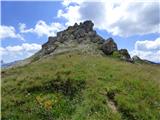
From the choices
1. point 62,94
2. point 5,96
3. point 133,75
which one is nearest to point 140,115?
point 62,94

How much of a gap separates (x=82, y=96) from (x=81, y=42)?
68.3m

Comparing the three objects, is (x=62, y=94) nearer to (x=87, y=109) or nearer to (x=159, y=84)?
(x=87, y=109)

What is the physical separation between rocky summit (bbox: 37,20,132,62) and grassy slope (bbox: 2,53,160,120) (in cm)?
4109

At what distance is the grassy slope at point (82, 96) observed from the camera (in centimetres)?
2586

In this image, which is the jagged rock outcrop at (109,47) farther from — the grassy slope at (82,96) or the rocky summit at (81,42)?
the grassy slope at (82,96)

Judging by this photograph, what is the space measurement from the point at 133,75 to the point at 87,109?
Result: 39.6 feet

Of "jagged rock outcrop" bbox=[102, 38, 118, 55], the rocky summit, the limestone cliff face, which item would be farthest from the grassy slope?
the limestone cliff face

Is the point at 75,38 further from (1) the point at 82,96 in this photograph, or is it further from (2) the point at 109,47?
(1) the point at 82,96

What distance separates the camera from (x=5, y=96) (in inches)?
1195

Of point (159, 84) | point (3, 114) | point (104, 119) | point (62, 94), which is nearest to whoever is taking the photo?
point (104, 119)

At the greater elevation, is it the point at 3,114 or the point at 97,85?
the point at 97,85

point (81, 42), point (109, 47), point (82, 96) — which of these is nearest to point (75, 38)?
point (81, 42)

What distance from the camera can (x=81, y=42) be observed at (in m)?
96.0

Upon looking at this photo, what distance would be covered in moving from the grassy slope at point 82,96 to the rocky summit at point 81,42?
41087mm
